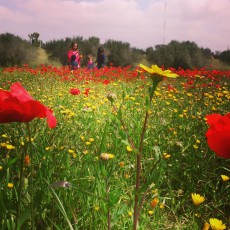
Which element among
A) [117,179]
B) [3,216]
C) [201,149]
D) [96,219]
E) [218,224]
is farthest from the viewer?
[201,149]

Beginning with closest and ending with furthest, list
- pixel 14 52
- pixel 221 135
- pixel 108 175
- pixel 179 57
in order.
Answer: pixel 221 135
pixel 108 175
pixel 14 52
pixel 179 57

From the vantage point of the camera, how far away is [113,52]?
747 inches

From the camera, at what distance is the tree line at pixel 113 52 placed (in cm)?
1619

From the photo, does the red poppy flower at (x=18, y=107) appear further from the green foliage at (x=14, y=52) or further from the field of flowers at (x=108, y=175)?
the green foliage at (x=14, y=52)

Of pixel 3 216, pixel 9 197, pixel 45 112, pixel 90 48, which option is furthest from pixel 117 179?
pixel 90 48

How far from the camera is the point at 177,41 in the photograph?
20.7 meters

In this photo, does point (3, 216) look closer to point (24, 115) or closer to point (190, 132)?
point (24, 115)

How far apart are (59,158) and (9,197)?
35 centimetres

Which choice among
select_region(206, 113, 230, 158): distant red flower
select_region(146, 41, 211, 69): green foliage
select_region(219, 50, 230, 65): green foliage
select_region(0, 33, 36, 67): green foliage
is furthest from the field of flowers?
select_region(219, 50, 230, 65): green foliage

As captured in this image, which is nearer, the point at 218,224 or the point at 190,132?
the point at 218,224

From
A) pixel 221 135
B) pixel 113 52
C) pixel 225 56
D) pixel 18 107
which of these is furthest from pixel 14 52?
pixel 221 135

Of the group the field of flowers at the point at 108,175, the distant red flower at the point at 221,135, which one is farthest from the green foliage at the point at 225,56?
the distant red flower at the point at 221,135

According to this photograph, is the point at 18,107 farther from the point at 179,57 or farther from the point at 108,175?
the point at 179,57

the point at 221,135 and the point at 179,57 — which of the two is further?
the point at 179,57
